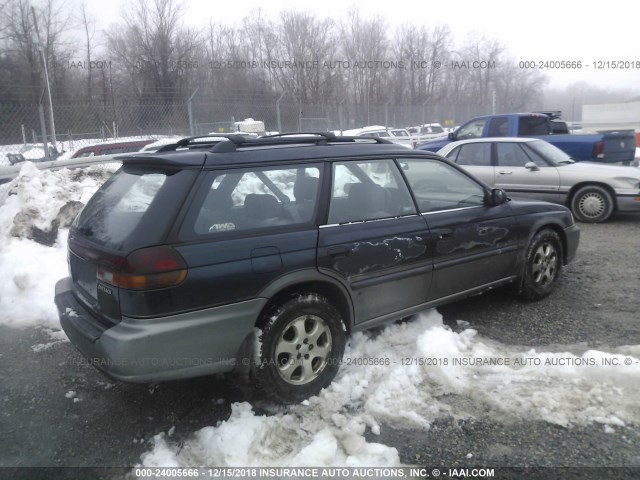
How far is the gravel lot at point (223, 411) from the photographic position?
2754mm

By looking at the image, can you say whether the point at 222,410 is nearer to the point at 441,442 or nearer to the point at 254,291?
the point at 254,291

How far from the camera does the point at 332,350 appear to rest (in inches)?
132

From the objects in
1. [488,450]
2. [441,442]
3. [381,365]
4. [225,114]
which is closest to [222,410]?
[381,365]

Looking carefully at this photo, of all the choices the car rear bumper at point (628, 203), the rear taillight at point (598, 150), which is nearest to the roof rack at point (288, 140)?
the car rear bumper at point (628, 203)

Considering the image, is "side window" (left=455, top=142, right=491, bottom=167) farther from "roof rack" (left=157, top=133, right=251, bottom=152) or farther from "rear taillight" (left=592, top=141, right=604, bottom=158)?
"roof rack" (left=157, top=133, right=251, bottom=152)

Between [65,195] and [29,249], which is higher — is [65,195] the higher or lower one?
the higher one

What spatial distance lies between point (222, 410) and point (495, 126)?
34.2 ft

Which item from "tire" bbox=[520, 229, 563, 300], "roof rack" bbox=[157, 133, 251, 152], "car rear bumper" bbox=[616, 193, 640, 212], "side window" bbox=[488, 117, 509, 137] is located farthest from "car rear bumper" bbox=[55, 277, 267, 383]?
"side window" bbox=[488, 117, 509, 137]

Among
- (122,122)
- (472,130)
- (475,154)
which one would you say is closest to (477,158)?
(475,154)

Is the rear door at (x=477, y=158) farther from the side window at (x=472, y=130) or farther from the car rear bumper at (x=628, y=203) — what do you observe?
the side window at (x=472, y=130)

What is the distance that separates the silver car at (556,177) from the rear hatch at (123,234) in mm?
7083

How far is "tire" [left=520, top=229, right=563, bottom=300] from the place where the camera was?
4.73 m

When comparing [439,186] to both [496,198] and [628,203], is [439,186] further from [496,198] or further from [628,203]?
[628,203]

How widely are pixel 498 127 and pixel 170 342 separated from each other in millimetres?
10722
